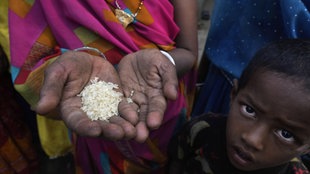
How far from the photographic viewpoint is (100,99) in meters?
1.17

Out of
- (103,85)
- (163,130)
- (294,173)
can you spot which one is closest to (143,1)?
(103,85)

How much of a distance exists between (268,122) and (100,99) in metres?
0.59

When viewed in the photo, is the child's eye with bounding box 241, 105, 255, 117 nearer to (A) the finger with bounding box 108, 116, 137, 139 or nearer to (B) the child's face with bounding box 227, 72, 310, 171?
(B) the child's face with bounding box 227, 72, 310, 171

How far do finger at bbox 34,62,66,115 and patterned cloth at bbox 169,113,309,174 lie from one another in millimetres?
479

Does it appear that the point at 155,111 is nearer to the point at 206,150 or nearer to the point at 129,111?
the point at 129,111

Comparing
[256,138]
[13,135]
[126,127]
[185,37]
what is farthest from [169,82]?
[13,135]

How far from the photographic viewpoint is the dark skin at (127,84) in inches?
35.9

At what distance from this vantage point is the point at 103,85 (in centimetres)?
116

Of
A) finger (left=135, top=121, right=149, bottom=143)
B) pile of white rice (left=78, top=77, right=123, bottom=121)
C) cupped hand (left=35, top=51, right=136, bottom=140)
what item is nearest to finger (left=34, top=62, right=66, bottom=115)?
cupped hand (left=35, top=51, right=136, bottom=140)

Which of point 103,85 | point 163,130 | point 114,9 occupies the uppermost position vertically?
point 114,9

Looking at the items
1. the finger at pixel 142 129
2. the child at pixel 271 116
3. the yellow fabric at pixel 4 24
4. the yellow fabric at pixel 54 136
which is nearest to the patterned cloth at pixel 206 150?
the child at pixel 271 116

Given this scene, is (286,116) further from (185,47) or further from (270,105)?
(185,47)

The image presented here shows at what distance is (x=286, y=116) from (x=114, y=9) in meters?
0.72

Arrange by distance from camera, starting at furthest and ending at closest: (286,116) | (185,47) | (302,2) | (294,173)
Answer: (185,47)
(302,2)
(294,173)
(286,116)
